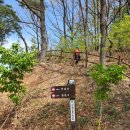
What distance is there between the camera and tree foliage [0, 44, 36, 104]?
63.9ft

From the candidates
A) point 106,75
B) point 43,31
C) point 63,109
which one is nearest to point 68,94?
point 106,75

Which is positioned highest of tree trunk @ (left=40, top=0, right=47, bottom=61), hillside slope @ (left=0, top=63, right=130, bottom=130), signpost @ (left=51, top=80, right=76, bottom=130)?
tree trunk @ (left=40, top=0, right=47, bottom=61)

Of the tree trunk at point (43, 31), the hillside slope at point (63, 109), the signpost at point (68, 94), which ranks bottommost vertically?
the hillside slope at point (63, 109)

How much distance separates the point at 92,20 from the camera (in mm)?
41625

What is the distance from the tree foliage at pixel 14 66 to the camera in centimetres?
1947

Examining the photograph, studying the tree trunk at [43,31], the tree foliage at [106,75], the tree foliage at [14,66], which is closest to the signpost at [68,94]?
the tree foliage at [106,75]

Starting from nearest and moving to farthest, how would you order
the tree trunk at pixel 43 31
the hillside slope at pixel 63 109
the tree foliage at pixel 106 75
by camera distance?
the tree foliage at pixel 106 75 < the hillside slope at pixel 63 109 < the tree trunk at pixel 43 31

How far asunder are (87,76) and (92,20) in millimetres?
18572

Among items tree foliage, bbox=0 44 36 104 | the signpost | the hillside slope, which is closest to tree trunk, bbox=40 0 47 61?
the hillside slope

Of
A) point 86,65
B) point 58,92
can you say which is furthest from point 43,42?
point 58,92

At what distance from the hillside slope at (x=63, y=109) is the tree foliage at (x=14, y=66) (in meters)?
1.72

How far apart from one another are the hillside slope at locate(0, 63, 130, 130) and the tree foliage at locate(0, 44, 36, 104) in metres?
1.72

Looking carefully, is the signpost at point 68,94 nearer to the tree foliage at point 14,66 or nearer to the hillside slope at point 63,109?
the hillside slope at point 63,109

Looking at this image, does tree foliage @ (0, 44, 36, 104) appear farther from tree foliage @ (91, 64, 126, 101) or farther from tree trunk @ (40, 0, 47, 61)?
tree trunk @ (40, 0, 47, 61)
